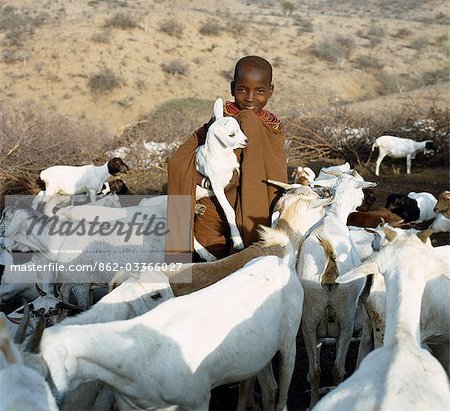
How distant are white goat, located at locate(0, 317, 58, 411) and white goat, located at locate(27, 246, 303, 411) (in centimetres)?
37

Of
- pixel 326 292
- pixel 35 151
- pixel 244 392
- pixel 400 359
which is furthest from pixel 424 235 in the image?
pixel 35 151

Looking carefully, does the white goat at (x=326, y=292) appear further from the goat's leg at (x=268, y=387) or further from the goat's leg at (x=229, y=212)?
the goat's leg at (x=229, y=212)

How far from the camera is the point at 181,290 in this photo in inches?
185

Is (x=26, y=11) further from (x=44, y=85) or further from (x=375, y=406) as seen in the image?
(x=375, y=406)

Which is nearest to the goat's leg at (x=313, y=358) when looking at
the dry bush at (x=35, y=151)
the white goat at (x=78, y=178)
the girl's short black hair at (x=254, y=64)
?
the girl's short black hair at (x=254, y=64)

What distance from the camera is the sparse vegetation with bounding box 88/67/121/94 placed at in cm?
2900

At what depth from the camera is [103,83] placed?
2914 cm

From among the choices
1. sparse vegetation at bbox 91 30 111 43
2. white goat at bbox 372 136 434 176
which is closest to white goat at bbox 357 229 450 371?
white goat at bbox 372 136 434 176

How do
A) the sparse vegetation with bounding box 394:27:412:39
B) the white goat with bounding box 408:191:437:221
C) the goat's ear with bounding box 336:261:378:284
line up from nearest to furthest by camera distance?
the goat's ear with bounding box 336:261:378:284 < the white goat with bounding box 408:191:437:221 < the sparse vegetation with bounding box 394:27:412:39

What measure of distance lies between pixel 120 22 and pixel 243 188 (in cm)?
3219

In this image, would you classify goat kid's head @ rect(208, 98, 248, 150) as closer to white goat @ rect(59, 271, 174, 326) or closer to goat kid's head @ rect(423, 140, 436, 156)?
white goat @ rect(59, 271, 174, 326)

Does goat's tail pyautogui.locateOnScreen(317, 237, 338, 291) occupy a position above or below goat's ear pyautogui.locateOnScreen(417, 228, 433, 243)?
below

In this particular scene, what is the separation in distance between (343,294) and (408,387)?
2.15 meters

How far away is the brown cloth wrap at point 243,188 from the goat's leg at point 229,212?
0.26 feet
